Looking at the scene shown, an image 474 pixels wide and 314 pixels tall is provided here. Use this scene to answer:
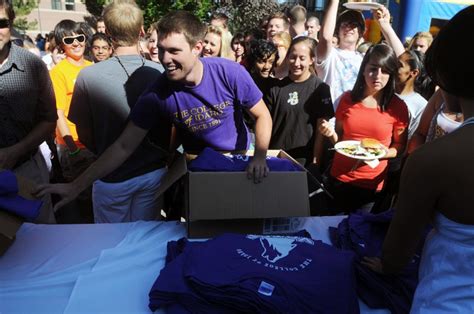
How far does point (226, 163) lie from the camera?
1.54 m

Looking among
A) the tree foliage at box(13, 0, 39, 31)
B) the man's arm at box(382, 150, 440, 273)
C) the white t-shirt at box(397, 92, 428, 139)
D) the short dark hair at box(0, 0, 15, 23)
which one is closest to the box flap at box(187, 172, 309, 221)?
the man's arm at box(382, 150, 440, 273)

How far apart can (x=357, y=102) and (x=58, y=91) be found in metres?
2.32

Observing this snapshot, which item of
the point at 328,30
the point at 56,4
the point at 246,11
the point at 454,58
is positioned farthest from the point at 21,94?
the point at 56,4

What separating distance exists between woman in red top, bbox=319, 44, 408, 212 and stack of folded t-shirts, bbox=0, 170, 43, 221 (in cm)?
180

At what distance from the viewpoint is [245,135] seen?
199 centimetres

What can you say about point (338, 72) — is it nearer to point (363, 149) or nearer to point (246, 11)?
point (363, 149)

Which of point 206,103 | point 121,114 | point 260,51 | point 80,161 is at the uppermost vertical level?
point 260,51

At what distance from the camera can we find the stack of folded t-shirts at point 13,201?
1.25 meters

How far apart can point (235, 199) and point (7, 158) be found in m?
1.11

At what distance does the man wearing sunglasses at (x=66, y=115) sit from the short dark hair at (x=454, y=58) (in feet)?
7.99

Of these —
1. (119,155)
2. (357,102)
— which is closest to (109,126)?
(119,155)

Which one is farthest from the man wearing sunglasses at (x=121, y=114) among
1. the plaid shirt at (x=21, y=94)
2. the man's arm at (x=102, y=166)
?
the man's arm at (x=102, y=166)

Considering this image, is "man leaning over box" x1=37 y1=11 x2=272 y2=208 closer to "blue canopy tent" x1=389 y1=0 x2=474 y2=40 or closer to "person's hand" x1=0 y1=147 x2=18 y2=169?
"person's hand" x1=0 y1=147 x2=18 y2=169

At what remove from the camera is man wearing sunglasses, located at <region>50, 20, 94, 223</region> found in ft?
9.26
